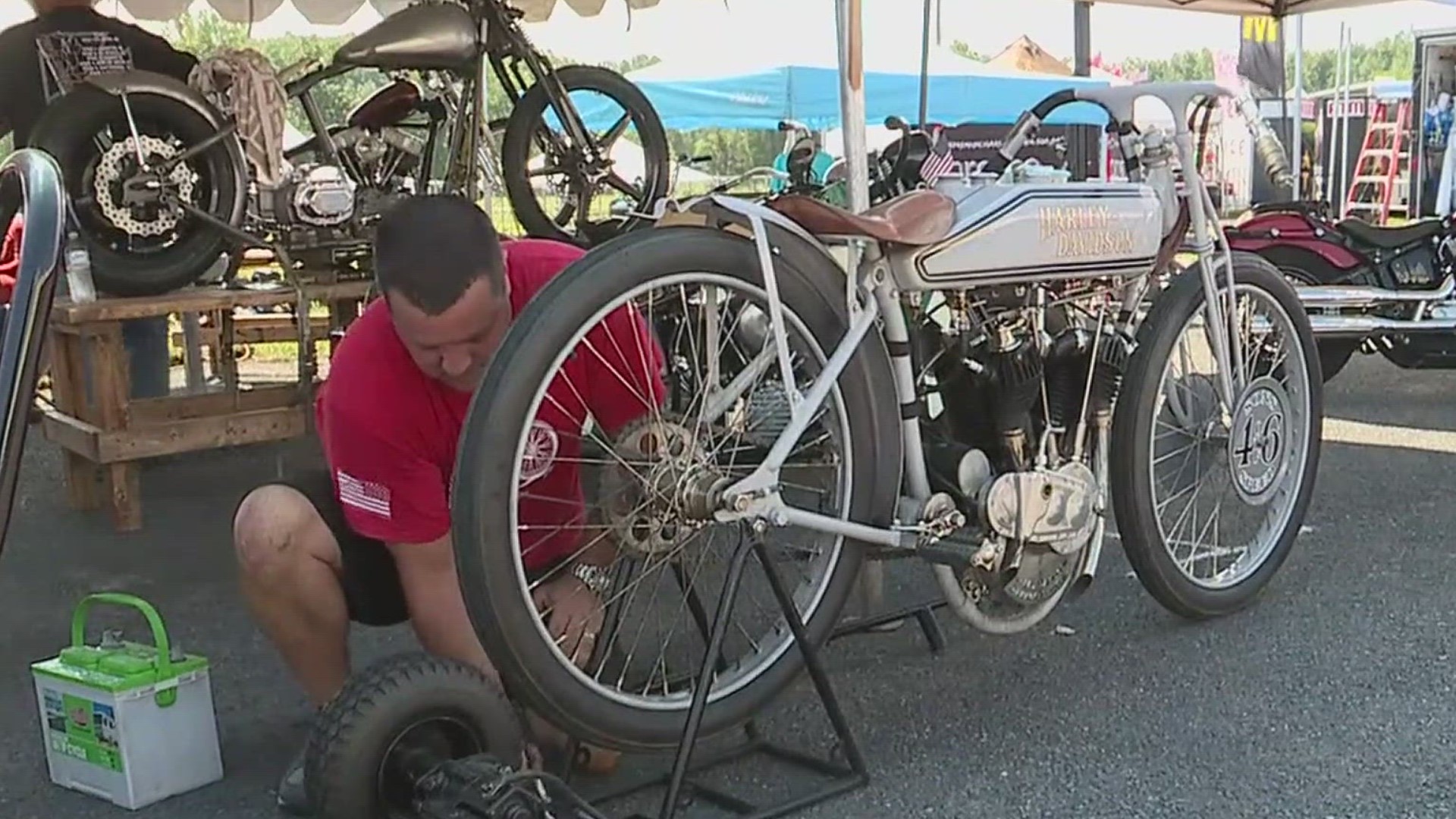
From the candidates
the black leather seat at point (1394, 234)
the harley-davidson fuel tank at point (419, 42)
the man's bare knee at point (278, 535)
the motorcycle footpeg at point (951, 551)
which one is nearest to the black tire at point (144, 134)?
the harley-davidson fuel tank at point (419, 42)

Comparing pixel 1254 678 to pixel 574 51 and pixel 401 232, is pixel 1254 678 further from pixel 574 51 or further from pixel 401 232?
pixel 574 51

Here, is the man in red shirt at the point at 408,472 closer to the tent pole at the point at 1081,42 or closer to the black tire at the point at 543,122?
the black tire at the point at 543,122

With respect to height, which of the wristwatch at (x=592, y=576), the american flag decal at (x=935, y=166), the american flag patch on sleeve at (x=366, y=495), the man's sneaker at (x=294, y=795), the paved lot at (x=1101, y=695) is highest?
the american flag decal at (x=935, y=166)

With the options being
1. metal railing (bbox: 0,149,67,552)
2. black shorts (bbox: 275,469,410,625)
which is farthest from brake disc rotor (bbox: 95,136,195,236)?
metal railing (bbox: 0,149,67,552)

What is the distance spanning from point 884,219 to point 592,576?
2.53ft

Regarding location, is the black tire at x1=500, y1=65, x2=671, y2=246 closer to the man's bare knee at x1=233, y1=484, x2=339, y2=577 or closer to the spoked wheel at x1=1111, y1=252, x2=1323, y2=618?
the spoked wheel at x1=1111, y1=252, x2=1323, y2=618

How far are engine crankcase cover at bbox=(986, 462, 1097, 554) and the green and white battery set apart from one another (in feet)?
4.64

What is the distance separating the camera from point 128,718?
242 cm

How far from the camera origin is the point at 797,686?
9.66ft

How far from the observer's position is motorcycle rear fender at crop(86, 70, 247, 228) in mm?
4254

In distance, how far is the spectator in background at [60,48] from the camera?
4578 mm

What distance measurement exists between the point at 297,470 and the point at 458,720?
10.8ft

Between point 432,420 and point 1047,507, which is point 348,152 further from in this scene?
point 1047,507

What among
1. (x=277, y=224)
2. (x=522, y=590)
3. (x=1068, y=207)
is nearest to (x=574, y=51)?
(x=277, y=224)
